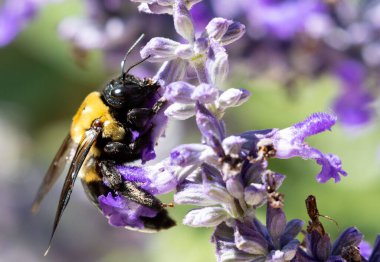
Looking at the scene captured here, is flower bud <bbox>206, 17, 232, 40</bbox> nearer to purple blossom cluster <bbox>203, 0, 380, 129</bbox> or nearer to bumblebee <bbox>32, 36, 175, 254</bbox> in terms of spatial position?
bumblebee <bbox>32, 36, 175, 254</bbox>

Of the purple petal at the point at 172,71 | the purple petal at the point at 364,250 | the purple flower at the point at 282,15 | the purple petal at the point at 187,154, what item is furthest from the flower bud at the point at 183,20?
the purple flower at the point at 282,15

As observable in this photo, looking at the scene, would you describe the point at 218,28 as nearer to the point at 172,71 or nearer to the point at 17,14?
the point at 172,71

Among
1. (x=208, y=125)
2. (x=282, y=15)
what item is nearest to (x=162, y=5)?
(x=208, y=125)

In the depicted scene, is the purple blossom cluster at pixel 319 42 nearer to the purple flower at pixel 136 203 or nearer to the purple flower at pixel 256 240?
the purple flower at pixel 136 203

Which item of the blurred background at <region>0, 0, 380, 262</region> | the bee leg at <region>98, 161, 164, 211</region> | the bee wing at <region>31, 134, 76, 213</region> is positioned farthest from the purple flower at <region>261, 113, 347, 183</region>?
the blurred background at <region>0, 0, 380, 262</region>

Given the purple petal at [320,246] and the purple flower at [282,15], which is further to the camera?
the purple flower at [282,15]

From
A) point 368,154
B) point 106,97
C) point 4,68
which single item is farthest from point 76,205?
point 106,97

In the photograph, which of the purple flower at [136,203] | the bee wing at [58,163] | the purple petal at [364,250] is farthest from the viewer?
the bee wing at [58,163]
